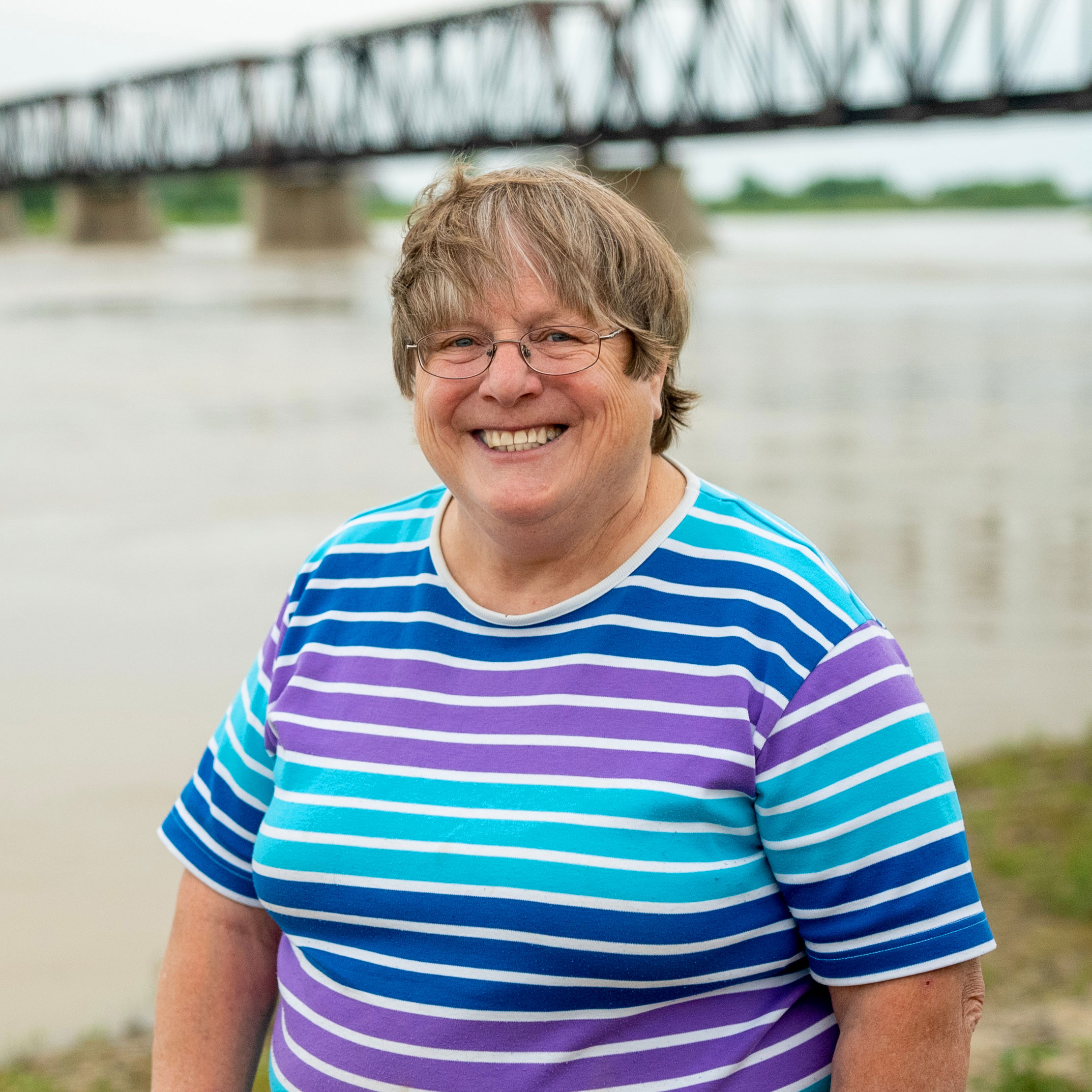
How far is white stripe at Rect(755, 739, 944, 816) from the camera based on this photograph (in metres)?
1.59

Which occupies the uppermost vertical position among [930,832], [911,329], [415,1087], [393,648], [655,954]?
[393,648]

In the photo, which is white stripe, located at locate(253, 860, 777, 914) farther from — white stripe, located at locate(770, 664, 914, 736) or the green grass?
the green grass

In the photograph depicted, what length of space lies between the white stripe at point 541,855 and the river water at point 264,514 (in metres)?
0.73

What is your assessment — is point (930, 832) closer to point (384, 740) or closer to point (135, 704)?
point (384, 740)

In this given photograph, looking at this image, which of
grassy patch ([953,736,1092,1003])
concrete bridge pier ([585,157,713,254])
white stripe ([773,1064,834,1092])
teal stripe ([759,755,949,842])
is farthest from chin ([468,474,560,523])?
concrete bridge pier ([585,157,713,254])

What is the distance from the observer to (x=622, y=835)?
5.40 feet

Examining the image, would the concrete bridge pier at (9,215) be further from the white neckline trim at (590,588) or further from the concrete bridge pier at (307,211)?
the white neckline trim at (590,588)

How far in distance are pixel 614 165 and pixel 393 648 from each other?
39566 millimetres

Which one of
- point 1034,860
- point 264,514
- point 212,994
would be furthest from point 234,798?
point 264,514

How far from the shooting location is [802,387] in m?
13.6

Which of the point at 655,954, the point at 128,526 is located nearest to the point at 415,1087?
the point at 655,954

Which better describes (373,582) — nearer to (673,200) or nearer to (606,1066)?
(606,1066)

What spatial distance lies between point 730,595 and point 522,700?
271 mm

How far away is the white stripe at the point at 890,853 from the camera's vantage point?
5.20 feet
